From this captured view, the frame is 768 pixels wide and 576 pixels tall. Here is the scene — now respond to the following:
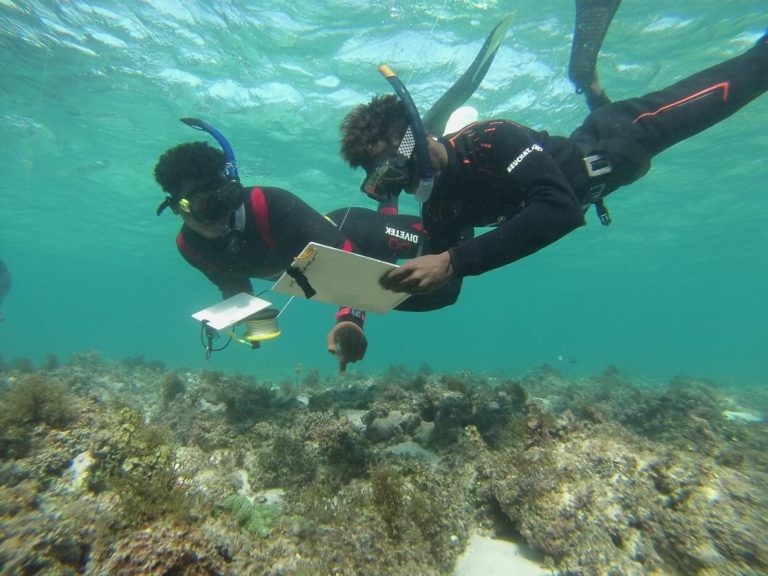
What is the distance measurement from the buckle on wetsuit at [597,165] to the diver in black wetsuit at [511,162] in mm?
10

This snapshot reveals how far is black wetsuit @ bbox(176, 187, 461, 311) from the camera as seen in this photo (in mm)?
4650

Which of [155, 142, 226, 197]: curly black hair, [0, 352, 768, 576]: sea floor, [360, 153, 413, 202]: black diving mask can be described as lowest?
[0, 352, 768, 576]: sea floor

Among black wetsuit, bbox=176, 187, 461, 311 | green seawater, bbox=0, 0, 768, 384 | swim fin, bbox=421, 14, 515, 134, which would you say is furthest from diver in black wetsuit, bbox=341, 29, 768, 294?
green seawater, bbox=0, 0, 768, 384

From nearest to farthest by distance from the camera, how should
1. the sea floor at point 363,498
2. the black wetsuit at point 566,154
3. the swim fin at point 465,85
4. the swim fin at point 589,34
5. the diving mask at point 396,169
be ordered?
the sea floor at point 363,498
the black wetsuit at point 566,154
the diving mask at point 396,169
the swim fin at point 589,34
the swim fin at point 465,85

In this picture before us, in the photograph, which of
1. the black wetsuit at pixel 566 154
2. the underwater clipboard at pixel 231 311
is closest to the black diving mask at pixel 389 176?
the black wetsuit at pixel 566 154

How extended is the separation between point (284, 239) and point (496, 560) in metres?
3.96

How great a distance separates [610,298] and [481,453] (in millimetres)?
94381

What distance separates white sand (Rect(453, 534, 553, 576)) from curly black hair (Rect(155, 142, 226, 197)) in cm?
469

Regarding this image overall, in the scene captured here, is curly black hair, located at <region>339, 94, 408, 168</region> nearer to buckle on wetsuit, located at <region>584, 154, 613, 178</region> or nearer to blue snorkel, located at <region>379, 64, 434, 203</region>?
blue snorkel, located at <region>379, 64, 434, 203</region>

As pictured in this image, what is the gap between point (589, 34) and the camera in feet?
17.9

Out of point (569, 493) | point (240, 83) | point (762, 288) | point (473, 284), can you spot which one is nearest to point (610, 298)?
point (762, 288)

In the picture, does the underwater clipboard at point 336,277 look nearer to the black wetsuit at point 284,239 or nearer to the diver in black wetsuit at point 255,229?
the diver in black wetsuit at point 255,229

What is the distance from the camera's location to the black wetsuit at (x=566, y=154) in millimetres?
3062

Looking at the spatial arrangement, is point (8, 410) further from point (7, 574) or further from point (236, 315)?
point (7, 574)
